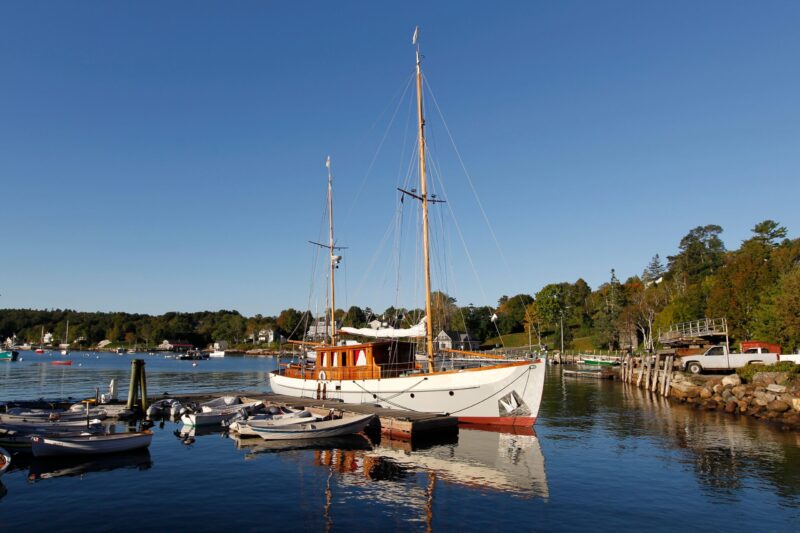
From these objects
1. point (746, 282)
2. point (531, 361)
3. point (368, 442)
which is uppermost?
point (746, 282)

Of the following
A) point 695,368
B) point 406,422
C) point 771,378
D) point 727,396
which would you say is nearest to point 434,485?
point 406,422

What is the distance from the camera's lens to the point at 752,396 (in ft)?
112

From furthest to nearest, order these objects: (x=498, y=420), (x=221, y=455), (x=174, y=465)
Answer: (x=498, y=420), (x=221, y=455), (x=174, y=465)

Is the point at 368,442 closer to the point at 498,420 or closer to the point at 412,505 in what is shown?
the point at 498,420

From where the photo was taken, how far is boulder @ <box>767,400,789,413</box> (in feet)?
102

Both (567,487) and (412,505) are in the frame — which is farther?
(567,487)

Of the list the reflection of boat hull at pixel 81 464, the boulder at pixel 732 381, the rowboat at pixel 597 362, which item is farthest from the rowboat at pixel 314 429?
the rowboat at pixel 597 362

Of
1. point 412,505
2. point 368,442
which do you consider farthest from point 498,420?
point 412,505

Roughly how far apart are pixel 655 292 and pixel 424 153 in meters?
83.3

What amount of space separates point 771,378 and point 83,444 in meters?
41.1

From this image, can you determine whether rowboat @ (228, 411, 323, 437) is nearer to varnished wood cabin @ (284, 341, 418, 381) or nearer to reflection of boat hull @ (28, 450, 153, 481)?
reflection of boat hull @ (28, 450, 153, 481)

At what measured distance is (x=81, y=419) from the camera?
2670 cm

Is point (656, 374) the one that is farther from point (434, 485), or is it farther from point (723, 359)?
point (434, 485)

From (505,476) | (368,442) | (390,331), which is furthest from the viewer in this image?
(390,331)
